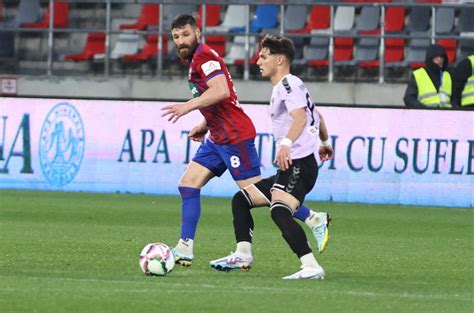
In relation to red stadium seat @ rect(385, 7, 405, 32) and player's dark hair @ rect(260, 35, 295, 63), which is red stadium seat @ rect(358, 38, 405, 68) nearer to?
red stadium seat @ rect(385, 7, 405, 32)

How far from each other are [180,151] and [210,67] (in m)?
8.70

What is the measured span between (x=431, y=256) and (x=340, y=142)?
6.52 m

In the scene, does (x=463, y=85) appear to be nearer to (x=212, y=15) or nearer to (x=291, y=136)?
(x=212, y=15)

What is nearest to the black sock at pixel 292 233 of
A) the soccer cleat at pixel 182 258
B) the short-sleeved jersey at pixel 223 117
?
the soccer cleat at pixel 182 258

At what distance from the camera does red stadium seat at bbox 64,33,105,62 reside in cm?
2562

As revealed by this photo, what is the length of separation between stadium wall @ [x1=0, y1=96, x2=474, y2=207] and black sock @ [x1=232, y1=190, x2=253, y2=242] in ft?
27.1

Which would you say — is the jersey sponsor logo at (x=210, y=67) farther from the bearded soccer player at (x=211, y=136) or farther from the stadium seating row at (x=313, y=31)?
the stadium seating row at (x=313, y=31)

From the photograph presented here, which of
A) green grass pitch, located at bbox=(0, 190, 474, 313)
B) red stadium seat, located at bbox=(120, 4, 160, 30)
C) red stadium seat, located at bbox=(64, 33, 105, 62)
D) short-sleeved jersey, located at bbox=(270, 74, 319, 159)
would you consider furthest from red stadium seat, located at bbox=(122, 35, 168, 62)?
short-sleeved jersey, located at bbox=(270, 74, 319, 159)

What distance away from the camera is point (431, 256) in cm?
1277

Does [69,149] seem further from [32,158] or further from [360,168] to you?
[360,168]

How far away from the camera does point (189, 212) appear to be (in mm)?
11094

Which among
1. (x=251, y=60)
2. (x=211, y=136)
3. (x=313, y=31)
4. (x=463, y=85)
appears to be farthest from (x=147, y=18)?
(x=211, y=136)

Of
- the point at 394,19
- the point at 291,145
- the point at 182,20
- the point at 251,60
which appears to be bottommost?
the point at 251,60

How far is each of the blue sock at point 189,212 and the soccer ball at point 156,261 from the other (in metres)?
0.67
